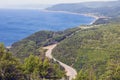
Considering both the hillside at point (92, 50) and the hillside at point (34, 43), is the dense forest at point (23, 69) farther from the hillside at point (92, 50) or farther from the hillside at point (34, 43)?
the hillside at point (34, 43)

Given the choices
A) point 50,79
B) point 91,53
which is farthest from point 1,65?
point 91,53

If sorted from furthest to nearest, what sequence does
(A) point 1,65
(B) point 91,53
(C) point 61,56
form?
(C) point 61,56
(B) point 91,53
(A) point 1,65

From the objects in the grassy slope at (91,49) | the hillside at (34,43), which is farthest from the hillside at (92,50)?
the hillside at (34,43)

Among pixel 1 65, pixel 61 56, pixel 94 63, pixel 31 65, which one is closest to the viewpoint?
pixel 1 65

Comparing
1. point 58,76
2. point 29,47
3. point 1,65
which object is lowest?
point 29,47

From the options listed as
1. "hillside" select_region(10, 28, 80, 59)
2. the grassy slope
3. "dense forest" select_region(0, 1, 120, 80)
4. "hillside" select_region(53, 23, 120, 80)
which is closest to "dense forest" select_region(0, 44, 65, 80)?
Answer: "dense forest" select_region(0, 1, 120, 80)

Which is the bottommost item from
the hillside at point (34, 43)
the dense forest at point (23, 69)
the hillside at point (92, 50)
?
the hillside at point (34, 43)

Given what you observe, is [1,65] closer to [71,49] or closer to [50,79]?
[50,79]

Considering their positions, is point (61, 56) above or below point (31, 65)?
below
